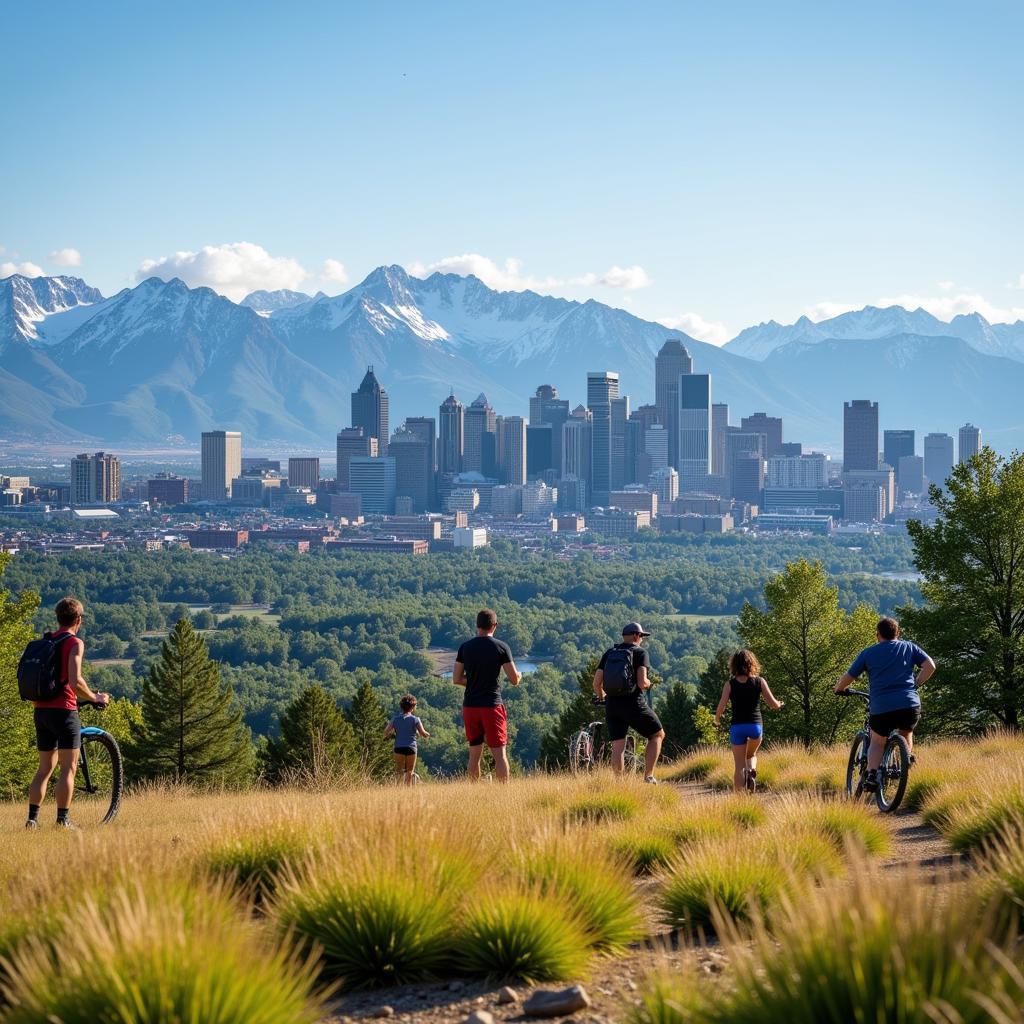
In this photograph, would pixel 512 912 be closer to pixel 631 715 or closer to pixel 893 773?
pixel 893 773

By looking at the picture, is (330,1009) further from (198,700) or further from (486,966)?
(198,700)

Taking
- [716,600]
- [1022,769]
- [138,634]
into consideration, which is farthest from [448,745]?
[716,600]

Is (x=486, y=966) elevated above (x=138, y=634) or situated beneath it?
elevated above

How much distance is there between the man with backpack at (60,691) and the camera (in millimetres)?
9930

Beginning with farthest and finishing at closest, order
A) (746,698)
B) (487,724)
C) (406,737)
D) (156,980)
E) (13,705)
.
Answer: (13,705) → (406,737) → (487,724) → (746,698) → (156,980)

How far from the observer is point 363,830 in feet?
21.6

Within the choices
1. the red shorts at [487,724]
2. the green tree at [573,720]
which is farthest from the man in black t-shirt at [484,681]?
the green tree at [573,720]

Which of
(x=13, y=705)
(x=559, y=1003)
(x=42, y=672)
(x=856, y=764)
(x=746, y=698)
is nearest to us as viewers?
(x=559, y=1003)

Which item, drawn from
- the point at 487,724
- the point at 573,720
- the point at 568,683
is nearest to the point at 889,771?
the point at 487,724

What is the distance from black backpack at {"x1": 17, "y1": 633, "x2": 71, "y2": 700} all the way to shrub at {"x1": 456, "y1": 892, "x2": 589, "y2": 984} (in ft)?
18.0

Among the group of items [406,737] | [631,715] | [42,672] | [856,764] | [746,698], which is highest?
[42,672]

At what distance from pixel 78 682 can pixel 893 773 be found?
695 cm

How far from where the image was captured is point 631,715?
12.4m

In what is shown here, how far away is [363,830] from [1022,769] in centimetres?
503
